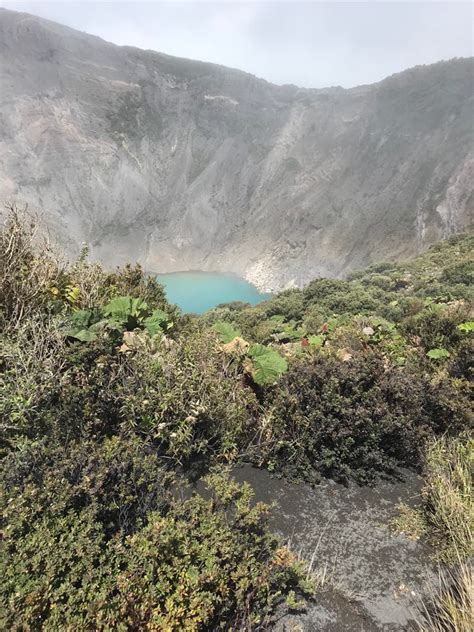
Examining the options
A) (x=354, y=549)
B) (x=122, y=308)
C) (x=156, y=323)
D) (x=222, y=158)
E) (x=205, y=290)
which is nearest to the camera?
(x=354, y=549)

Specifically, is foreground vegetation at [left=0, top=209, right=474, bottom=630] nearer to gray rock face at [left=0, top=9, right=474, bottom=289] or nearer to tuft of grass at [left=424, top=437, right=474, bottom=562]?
tuft of grass at [left=424, top=437, right=474, bottom=562]

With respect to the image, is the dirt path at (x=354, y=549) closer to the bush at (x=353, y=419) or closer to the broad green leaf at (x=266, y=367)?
the bush at (x=353, y=419)

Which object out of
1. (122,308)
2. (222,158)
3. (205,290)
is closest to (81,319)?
(122,308)

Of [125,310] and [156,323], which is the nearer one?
[125,310]

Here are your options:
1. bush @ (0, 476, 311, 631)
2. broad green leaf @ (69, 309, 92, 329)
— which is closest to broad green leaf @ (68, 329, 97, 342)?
broad green leaf @ (69, 309, 92, 329)

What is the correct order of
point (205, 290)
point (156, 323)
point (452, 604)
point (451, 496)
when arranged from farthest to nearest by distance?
1. point (205, 290)
2. point (156, 323)
3. point (451, 496)
4. point (452, 604)

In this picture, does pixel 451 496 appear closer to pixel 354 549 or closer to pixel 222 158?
pixel 354 549

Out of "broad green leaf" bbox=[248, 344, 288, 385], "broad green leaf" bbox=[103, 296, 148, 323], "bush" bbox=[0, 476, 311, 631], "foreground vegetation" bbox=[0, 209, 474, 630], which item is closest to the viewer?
"bush" bbox=[0, 476, 311, 631]

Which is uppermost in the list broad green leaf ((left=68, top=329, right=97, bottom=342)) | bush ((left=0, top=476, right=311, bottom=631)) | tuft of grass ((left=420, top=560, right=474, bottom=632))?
broad green leaf ((left=68, top=329, right=97, bottom=342))
